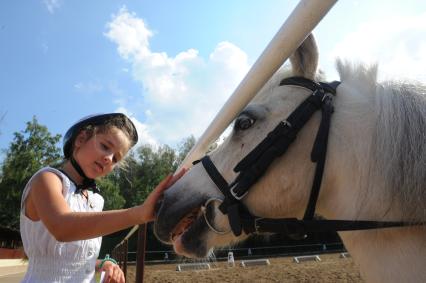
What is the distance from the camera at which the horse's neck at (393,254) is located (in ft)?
5.13

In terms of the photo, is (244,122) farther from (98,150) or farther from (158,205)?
(98,150)

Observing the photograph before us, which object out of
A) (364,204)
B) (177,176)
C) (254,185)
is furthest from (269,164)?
(177,176)

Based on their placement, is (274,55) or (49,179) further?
(49,179)

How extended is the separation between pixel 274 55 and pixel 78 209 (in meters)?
1.48

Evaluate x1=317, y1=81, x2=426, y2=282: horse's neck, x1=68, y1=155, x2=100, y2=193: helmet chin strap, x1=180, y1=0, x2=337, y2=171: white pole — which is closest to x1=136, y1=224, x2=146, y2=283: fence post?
x1=68, y1=155, x2=100, y2=193: helmet chin strap

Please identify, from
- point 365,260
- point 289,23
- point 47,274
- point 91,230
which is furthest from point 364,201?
point 47,274

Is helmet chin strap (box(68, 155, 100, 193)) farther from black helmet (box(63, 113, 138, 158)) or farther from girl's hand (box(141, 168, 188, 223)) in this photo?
girl's hand (box(141, 168, 188, 223))

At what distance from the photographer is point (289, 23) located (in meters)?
1.70

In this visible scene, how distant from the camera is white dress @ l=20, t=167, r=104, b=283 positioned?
1.92 meters

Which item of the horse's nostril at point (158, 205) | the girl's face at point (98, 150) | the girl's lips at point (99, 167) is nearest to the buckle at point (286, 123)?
the horse's nostril at point (158, 205)

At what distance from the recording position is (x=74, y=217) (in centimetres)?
181

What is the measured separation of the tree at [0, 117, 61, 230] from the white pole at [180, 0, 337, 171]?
35.1m

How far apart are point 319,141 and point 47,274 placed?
5.28 ft

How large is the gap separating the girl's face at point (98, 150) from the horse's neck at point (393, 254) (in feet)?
5.05
